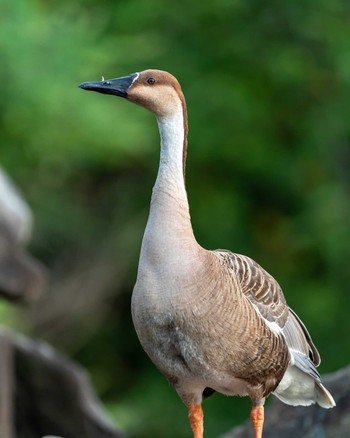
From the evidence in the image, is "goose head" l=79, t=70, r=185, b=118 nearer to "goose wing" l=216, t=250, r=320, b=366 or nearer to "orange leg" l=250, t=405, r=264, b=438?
"goose wing" l=216, t=250, r=320, b=366

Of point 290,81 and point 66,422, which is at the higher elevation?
point 290,81

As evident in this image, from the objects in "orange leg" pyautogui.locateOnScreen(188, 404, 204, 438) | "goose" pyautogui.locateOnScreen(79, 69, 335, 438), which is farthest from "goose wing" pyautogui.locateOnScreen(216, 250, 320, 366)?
"orange leg" pyautogui.locateOnScreen(188, 404, 204, 438)

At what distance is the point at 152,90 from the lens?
564 cm

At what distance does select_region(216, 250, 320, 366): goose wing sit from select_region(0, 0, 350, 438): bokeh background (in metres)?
7.98

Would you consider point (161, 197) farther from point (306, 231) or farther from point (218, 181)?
point (218, 181)

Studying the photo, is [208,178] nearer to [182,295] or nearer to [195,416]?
[195,416]

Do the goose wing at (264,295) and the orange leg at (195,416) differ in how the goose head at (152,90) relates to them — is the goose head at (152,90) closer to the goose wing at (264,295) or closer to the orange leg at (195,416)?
the goose wing at (264,295)

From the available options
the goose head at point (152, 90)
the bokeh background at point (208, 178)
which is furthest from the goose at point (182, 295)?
the bokeh background at point (208, 178)

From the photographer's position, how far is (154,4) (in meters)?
16.7

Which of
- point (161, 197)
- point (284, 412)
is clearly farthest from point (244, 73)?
point (161, 197)

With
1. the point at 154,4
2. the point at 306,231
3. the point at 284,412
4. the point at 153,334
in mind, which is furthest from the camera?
the point at 154,4

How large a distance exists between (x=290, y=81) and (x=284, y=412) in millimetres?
9371

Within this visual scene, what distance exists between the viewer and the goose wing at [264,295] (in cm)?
593

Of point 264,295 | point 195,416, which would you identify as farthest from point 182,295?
point 195,416
